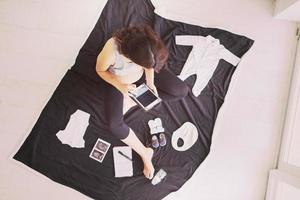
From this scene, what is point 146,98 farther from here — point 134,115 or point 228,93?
point 228,93

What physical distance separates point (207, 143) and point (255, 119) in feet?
1.15

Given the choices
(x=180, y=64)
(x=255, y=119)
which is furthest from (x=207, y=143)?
(x=180, y=64)

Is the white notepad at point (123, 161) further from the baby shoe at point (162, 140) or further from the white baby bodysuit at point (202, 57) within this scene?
the white baby bodysuit at point (202, 57)

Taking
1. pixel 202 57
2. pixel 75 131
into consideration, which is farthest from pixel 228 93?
pixel 75 131

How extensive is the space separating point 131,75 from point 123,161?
0.51 meters

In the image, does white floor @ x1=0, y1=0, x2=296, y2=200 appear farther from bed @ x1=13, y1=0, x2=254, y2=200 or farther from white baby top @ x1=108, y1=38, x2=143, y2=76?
white baby top @ x1=108, y1=38, x2=143, y2=76

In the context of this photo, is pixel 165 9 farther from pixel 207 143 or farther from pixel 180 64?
pixel 207 143

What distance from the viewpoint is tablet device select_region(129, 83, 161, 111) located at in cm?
181

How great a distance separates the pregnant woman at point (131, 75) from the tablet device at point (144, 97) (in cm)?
3

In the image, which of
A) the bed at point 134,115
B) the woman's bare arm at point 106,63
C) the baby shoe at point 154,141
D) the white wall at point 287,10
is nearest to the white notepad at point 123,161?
the bed at point 134,115

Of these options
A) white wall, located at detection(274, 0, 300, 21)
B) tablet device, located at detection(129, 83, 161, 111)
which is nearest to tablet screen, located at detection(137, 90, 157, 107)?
tablet device, located at detection(129, 83, 161, 111)

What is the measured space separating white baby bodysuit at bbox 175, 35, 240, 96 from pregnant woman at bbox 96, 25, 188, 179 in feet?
0.30

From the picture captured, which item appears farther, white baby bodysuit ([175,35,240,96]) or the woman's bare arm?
white baby bodysuit ([175,35,240,96])

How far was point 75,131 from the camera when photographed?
71.3 inches
